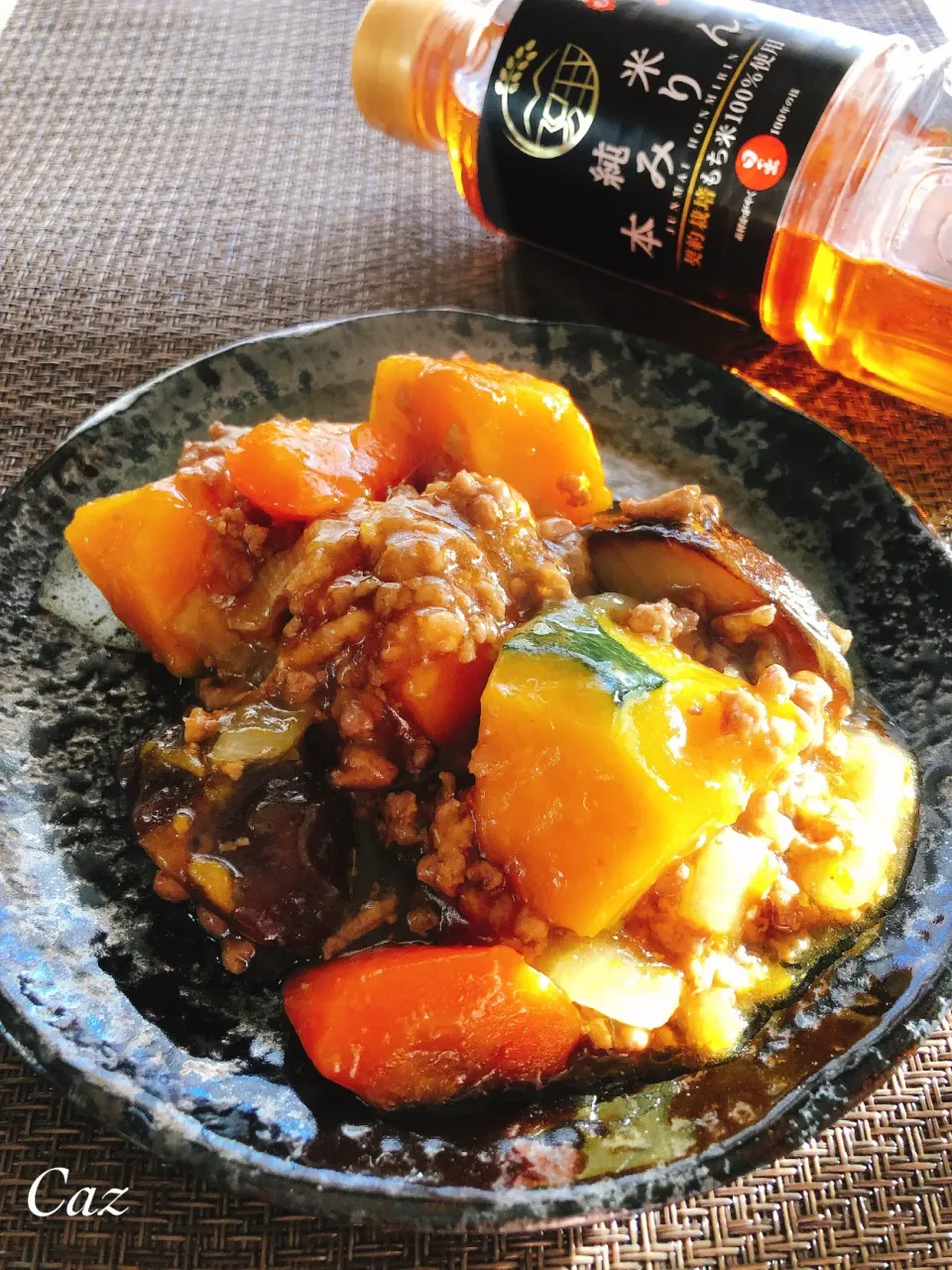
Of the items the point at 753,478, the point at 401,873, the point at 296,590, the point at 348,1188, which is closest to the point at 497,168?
the point at 753,478

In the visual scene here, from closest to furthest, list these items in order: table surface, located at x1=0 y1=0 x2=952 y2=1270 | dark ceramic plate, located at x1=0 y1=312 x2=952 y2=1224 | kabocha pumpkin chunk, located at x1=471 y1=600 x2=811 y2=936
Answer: dark ceramic plate, located at x1=0 y1=312 x2=952 y2=1224
kabocha pumpkin chunk, located at x1=471 y1=600 x2=811 y2=936
table surface, located at x1=0 y1=0 x2=952 y2=1270

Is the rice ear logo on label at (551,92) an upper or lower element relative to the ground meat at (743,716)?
upper

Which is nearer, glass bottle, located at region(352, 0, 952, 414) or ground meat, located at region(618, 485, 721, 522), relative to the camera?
ground meat, located at region(618, 485, 721, 522)

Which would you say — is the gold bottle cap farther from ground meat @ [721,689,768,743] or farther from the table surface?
ground meat @ [721,689,768,743]

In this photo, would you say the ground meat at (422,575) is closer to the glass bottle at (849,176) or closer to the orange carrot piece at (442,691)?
the orange carrot piece at (442,691)

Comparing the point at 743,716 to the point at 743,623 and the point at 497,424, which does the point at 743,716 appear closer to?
the point at 743,623

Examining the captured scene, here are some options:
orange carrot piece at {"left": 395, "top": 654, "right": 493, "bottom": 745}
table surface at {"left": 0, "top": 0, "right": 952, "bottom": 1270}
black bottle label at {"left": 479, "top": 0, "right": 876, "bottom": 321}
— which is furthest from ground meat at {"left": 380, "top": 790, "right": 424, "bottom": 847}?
black bottle label at {"left": 479, "top": 0, "right": 876, "bottom": 321}

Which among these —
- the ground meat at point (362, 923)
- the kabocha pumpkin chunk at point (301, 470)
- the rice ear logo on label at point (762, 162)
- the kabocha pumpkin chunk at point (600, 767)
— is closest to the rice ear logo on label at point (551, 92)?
the rice ear logo on label at point (762, 162)
